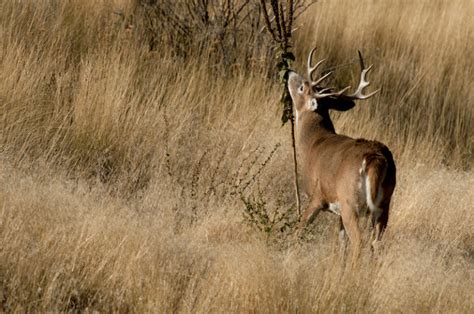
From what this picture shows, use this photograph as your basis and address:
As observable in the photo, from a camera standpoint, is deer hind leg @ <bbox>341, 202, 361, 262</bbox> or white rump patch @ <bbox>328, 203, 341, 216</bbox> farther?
white rump patch @ <bbox>328, 203, 341, 216</bbox>

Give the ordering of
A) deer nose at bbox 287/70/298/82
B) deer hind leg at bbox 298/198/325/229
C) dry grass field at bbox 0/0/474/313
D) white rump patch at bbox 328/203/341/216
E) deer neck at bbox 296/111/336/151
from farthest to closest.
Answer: deer nose at bbox 287/70/298/82
deer neck at bbox 296/111/336/151
deer hind leg at bbox 298/198/325/229
white rump patch at bbox 328/203/341/216
dry grass field at bbox 0/0/474/313

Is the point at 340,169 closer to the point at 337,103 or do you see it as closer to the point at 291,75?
the point at 337,103

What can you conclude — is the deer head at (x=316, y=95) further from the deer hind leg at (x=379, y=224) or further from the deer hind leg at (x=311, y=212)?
the deer hind leg at (x=379, y=224)

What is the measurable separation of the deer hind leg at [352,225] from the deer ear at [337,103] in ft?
3.97

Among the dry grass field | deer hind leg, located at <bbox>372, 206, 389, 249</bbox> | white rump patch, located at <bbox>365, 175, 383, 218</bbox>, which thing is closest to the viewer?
the dry grass field

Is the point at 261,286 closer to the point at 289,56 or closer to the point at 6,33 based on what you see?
the point at 289,56

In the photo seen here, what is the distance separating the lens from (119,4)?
9922mm

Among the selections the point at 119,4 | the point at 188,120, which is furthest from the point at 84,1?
the point at 188,120

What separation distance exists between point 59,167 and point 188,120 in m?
1.37

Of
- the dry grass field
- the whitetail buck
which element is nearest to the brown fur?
the whitetail buck

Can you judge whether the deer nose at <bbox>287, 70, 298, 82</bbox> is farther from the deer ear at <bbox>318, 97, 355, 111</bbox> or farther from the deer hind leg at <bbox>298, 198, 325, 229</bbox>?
the deer hind leg at <bbox>298, 198, 325, 229</bbox>

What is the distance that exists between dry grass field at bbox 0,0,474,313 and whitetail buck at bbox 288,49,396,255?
20cm

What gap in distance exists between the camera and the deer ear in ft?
23.9

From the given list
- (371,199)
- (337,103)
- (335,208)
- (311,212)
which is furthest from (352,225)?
(337,103)
